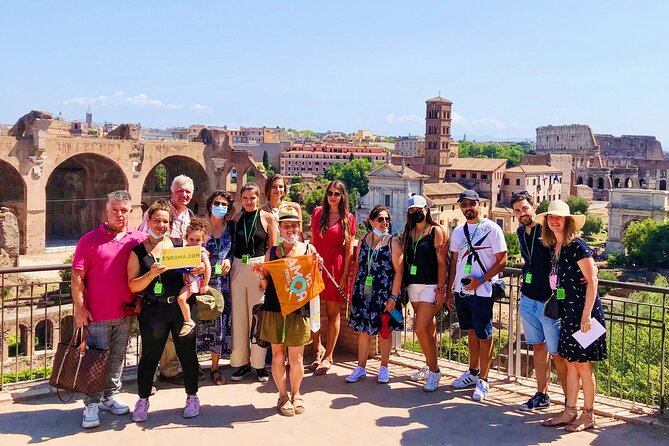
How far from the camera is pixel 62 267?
564 centimetres

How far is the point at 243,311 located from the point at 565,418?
2.65 meters

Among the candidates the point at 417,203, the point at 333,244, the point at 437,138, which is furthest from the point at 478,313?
the point at 437,138

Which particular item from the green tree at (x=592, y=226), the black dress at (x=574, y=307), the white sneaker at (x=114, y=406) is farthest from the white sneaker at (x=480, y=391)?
the green tree at (x=592, y=226)

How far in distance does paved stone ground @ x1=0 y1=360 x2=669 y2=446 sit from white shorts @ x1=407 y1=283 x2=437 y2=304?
761 millimetres

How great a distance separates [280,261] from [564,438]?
2.33 m

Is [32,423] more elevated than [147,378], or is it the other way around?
[147,378]

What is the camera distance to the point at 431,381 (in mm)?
5598

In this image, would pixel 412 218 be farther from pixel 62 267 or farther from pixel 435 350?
pixel 62 267

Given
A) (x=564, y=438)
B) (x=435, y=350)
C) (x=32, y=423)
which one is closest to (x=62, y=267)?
(x=32, y=423)

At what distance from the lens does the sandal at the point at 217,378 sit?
18.7 feet

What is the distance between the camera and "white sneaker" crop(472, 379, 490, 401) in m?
5.36

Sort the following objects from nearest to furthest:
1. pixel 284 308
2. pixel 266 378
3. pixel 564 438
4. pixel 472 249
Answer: pixel 564 438 < pixel 284 308 < pixel 472 249 < pixel 266 378

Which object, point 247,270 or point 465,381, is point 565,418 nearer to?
point 465,381

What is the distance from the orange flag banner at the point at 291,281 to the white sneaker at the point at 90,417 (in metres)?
1.46
